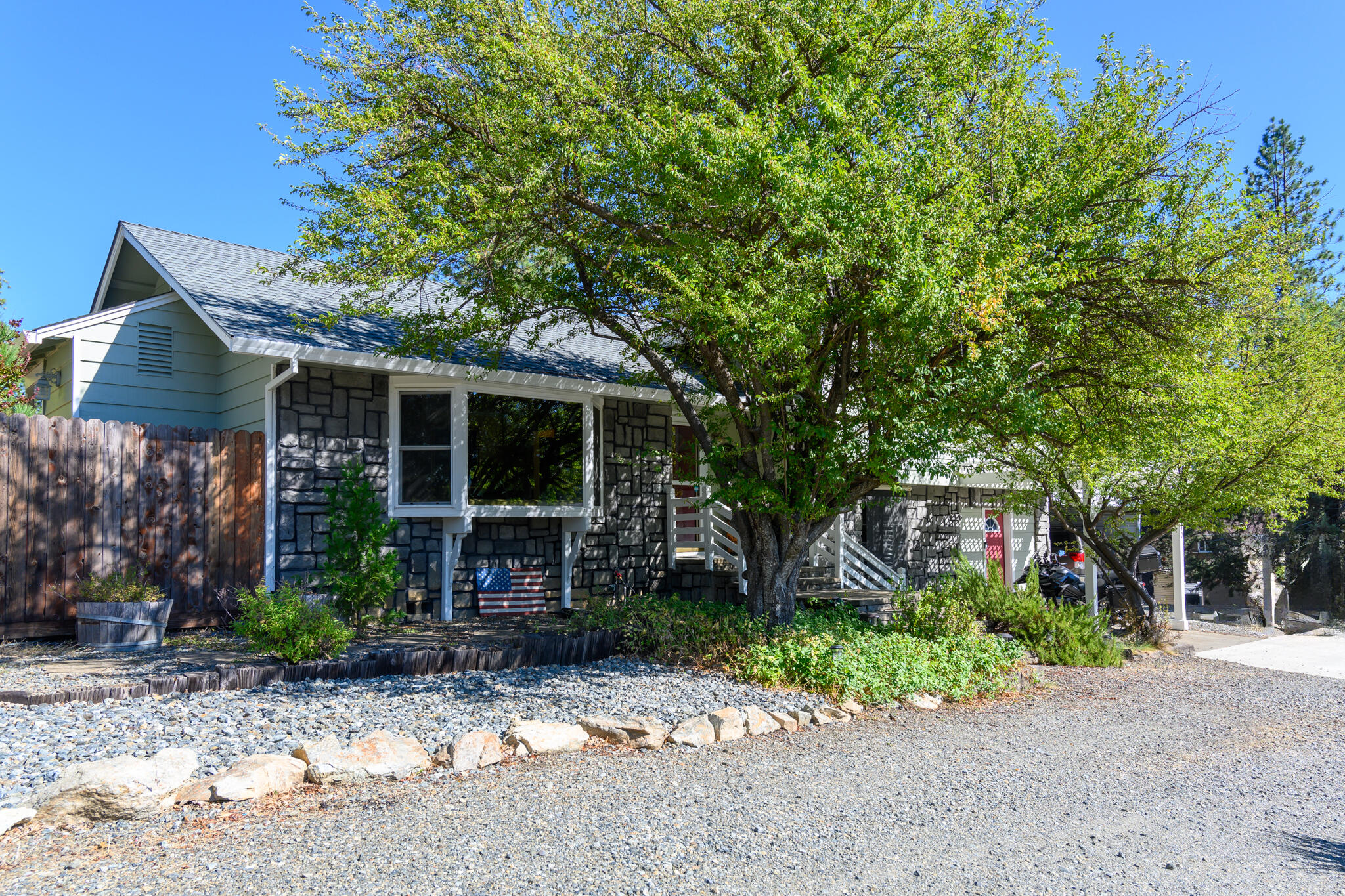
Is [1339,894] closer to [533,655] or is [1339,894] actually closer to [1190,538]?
[533,655]

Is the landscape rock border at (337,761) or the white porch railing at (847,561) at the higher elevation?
the white porch railing at (847,561)

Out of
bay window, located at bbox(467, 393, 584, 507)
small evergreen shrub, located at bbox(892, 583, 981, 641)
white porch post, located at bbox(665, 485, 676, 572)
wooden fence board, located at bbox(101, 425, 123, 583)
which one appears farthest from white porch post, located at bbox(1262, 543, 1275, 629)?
wooden fence board, located at bbox(101, 425, 123, 583)

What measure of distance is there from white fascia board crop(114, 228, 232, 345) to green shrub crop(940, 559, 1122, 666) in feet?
26.5

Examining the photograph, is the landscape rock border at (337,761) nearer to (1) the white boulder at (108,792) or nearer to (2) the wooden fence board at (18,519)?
(1) the white boulder at (108,792)

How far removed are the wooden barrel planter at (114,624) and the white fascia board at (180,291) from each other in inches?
100

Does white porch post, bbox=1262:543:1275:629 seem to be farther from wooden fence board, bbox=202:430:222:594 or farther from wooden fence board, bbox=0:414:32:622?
wooden fence board, bbox=0:414:32:622

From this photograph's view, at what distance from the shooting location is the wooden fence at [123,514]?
7582 mm

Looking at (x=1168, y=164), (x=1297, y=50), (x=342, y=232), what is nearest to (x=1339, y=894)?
(x=1168, y=164)

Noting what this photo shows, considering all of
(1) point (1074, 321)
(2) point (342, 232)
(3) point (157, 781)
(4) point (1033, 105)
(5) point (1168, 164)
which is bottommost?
(3) point (157, 781)

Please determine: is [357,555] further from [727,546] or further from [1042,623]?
[1042,623]

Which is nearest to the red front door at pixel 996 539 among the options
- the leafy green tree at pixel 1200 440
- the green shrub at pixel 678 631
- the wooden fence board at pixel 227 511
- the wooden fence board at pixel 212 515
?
the leafy green tree at pixel 1200 440

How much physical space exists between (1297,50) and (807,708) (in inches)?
428

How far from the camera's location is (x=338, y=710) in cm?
549

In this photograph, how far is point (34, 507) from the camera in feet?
25.1
